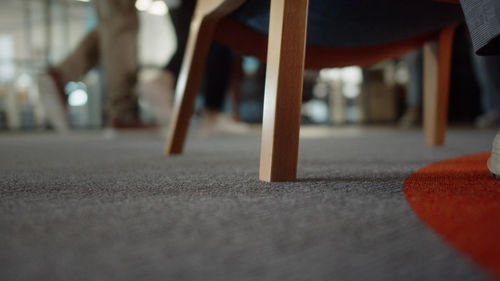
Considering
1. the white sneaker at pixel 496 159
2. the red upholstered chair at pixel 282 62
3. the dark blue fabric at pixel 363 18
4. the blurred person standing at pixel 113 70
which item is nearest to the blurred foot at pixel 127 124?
the blurred person standing at pixel 113 70

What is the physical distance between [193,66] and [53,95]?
1276 mm

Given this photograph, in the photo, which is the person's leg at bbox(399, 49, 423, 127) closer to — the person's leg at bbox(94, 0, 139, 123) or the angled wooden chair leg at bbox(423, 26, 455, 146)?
the angled wooden chair leg at bbox(423, 26, 455, 146)

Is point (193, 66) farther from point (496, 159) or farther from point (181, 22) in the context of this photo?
point (181, 22)

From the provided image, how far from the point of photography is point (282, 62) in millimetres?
579

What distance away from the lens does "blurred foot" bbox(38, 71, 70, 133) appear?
197 centimetres

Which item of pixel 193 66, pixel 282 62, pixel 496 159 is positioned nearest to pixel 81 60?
pixel 193 66

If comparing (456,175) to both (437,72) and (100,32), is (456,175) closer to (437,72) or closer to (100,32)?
(437,72)

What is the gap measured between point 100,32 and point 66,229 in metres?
2.04

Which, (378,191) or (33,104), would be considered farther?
(33,104)

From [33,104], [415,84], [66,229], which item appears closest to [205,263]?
[66,229]

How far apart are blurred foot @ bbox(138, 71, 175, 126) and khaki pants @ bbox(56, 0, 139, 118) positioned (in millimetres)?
132

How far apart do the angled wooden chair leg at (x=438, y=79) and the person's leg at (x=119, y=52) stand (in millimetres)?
1518

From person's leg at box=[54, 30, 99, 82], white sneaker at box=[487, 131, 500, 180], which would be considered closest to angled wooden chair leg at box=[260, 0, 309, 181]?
white sneaker at box=[487, 131, 500, 180]

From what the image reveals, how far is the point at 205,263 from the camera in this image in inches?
10.2
